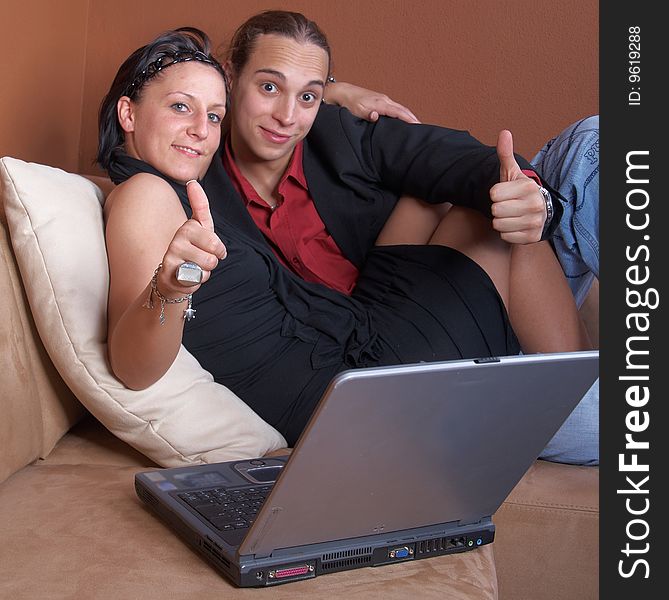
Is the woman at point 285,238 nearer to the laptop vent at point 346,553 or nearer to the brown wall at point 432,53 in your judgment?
the laptop vent at point 346,553

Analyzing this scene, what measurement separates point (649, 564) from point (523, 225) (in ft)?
2.06

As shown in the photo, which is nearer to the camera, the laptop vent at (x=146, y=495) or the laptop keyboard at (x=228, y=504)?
the laptop keyboard at (x=228, y=504)

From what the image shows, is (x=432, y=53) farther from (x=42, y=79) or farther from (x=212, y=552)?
(x=212, y=552)

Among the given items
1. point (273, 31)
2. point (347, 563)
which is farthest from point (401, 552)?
point (273, 31)

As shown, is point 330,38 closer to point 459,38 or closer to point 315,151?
point 459,38

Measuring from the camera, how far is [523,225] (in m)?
1.63

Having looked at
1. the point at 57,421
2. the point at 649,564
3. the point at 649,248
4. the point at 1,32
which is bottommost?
the point at 649,564

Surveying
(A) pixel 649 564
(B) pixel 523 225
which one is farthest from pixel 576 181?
(A) pixel 649 564

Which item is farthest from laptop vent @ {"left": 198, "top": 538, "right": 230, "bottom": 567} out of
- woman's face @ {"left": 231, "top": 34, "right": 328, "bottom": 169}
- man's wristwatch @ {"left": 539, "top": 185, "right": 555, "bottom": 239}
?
woman's face @ {"left": 231, "top": 34, "right": 328, "bottom": 169}

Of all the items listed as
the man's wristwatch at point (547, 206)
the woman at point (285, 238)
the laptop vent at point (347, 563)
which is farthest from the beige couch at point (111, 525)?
the man's wristwatch at point (547, 206)

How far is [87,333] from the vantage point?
1.41 metres

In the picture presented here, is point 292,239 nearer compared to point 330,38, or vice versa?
point 292,239

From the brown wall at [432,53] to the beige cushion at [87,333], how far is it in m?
1.15

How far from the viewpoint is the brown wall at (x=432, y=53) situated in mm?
2564
